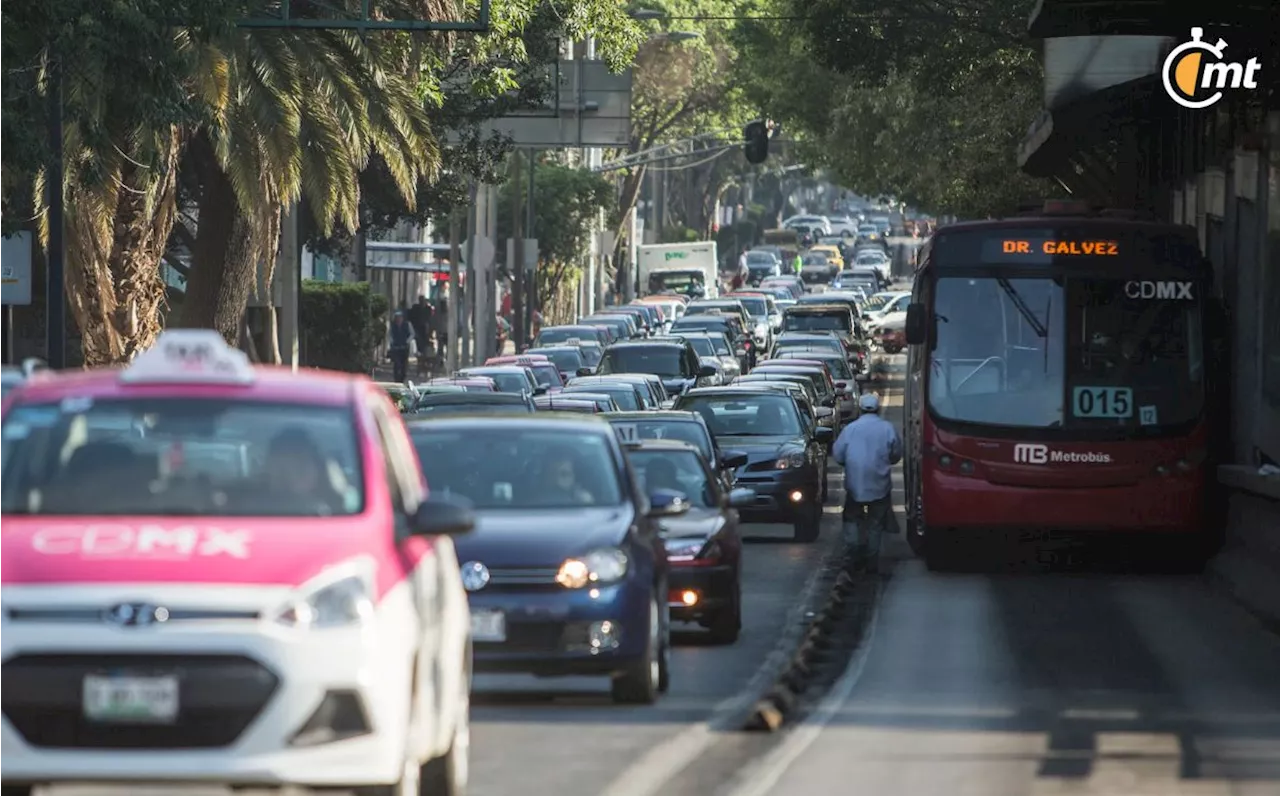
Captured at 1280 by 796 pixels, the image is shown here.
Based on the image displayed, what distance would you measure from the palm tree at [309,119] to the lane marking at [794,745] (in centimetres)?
1201

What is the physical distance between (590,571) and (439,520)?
4.65 m

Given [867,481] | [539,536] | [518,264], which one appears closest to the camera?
[539,536]

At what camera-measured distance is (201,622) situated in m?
8.60

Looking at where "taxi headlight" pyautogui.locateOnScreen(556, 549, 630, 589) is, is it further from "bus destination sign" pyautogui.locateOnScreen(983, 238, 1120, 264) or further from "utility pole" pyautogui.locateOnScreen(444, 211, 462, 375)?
"utility pole" pyautogui.locateOnScreen(444, 211, 462, 375)

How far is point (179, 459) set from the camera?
9445 millimetres

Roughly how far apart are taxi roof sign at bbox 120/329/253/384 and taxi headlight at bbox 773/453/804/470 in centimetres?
2016

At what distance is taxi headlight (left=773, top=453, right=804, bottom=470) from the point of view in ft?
97.2

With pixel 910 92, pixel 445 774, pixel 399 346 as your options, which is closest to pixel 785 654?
pixel 445 774

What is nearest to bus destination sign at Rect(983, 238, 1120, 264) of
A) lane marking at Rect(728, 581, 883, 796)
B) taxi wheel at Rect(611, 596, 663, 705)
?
lane marking at Rect(728, 581, 883, 796)

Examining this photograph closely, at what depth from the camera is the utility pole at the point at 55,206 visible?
24.2 metres

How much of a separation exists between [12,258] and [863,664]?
1643cm

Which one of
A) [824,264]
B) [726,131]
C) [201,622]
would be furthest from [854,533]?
[824,264]

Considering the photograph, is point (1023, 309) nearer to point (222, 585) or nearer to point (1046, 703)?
point (1046, 703)

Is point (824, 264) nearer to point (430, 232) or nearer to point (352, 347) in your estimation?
point (430, 232)
